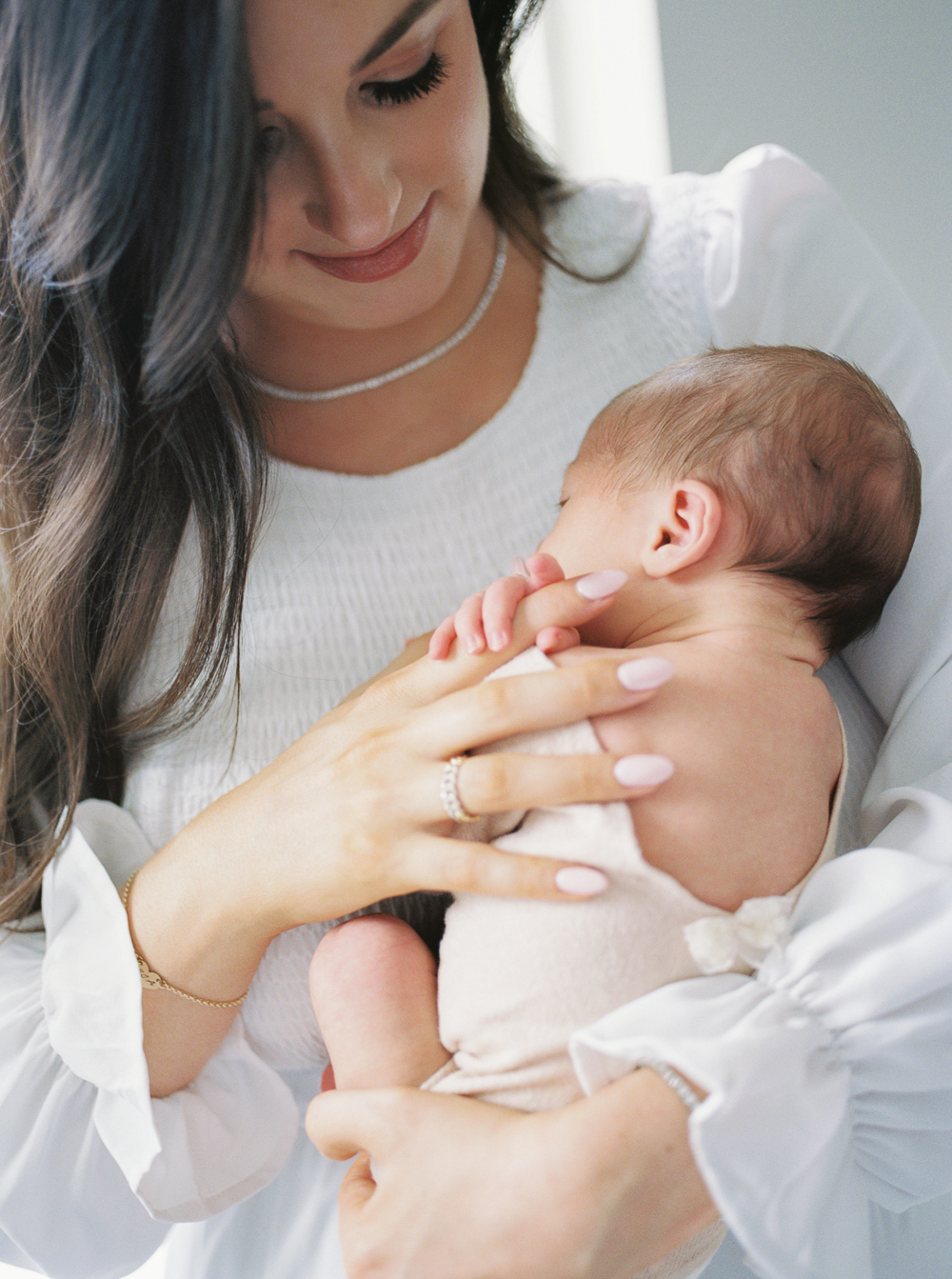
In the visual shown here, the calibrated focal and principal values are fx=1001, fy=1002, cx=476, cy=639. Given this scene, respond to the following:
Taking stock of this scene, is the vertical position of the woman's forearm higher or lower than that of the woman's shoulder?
lower

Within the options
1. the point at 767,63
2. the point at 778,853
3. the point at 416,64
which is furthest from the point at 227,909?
the point at 767,63

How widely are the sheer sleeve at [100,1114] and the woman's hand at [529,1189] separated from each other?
0.78 ft

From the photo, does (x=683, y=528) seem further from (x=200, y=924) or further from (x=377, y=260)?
(x=200, y=924)

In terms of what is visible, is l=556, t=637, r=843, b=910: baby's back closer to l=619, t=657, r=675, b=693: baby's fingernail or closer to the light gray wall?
l=619, t=657, r=675, b=693: baby's fingernail

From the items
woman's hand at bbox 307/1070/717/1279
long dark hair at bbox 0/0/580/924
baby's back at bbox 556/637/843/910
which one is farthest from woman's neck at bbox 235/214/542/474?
woman's hand at bbox 307/1070/717/1279

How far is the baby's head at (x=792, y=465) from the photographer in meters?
0.90

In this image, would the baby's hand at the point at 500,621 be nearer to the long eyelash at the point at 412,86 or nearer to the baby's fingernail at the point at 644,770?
the baby's fingernail at the point at 644,770

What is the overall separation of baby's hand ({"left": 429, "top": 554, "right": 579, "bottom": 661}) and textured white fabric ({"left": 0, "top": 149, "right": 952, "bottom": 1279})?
21 cm

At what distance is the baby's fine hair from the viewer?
0.91 metres

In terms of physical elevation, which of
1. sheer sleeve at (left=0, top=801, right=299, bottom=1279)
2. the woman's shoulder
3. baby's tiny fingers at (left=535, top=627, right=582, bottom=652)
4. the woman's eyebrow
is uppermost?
the woman's eyebrow

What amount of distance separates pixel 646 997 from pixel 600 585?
321mm

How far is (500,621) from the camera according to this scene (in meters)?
0.84

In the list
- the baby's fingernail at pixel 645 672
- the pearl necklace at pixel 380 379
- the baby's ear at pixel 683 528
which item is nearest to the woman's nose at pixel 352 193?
the pearl necklace at pixel 380 379

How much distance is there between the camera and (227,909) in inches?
36.0
